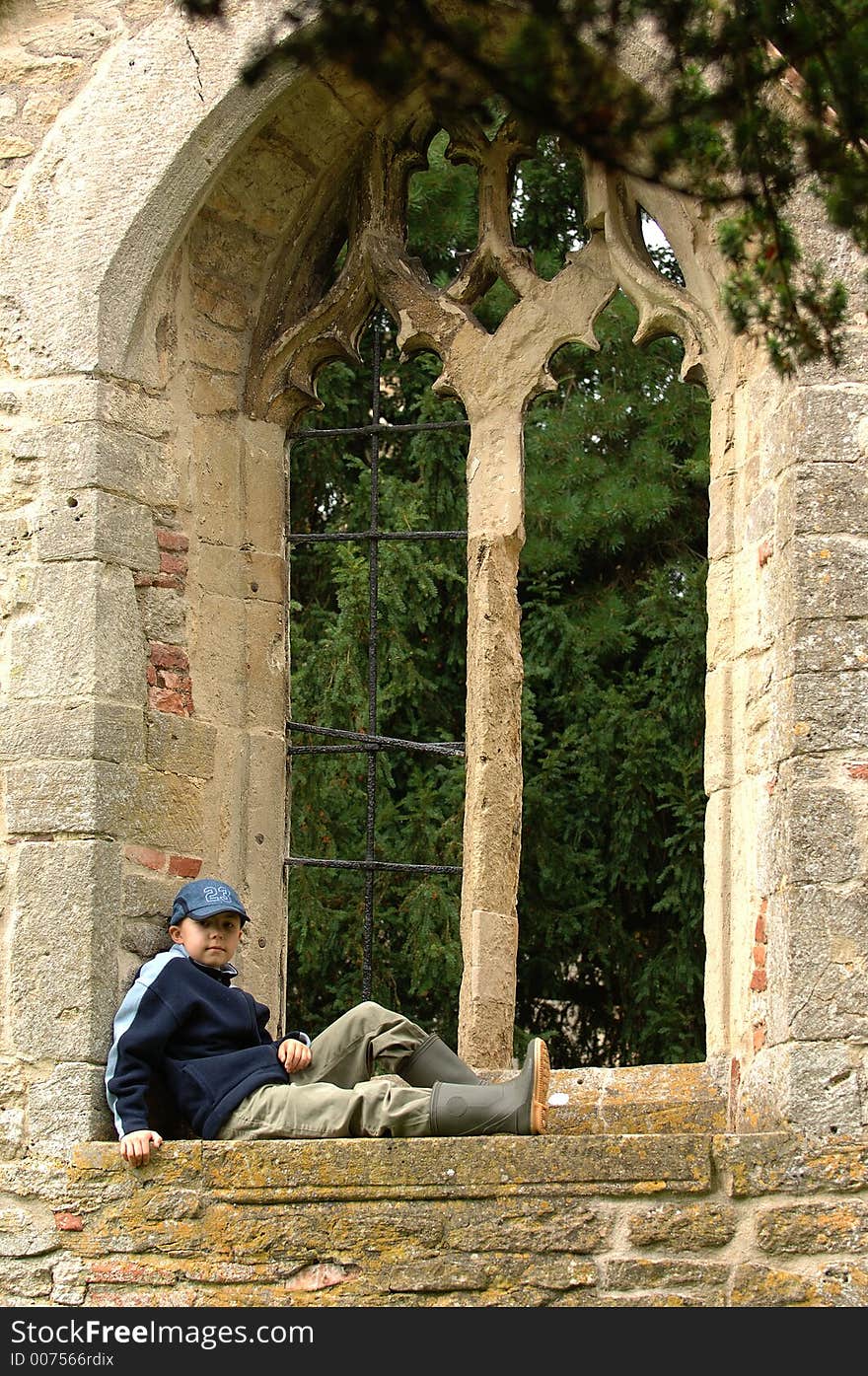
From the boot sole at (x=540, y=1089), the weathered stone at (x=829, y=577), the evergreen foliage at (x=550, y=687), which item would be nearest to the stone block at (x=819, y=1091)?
the boot sole at (x=540, y=1089)

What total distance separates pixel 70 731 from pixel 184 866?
1.55ft

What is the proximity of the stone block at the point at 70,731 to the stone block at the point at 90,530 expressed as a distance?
37 centimetres

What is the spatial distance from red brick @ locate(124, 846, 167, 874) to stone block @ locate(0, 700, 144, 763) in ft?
0.72

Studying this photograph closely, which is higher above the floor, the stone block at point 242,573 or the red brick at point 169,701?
the stone block at point 242,573

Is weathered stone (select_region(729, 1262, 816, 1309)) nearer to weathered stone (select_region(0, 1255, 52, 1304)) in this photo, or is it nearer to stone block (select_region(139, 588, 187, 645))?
weathered stone (select_region(0, 1255, 52, 1304))

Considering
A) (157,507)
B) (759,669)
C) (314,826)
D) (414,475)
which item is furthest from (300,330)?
(414,475)

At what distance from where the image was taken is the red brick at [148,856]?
217 inches

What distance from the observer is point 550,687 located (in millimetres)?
11516

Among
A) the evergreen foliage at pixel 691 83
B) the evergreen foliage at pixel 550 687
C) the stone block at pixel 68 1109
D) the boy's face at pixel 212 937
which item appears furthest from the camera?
the evergreen foliage at pixel 550 687

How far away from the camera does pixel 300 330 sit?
20.2ft

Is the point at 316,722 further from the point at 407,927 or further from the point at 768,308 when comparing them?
the point at 768,308

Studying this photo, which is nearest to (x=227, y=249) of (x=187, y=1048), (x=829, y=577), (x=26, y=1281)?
(x=829, y=577)

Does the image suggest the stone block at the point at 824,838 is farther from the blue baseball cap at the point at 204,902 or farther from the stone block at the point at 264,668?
the stone block at the point at 264,668

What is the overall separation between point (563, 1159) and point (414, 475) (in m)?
7.40
